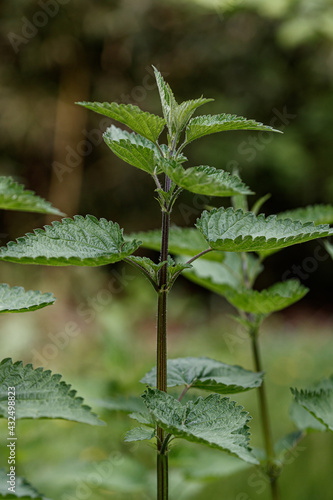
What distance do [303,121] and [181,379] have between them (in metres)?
4.74

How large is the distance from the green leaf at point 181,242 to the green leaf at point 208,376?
18 centimetres

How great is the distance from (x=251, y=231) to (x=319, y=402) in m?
0.28

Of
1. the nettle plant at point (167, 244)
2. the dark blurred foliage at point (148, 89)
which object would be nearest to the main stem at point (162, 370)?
the nettle plant at point (167, 244)

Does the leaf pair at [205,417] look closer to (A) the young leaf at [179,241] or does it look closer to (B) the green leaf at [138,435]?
(B) the green leaf at [138,435]

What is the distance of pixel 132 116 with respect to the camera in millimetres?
551

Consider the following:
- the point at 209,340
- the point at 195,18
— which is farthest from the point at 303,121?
the point at 209,340

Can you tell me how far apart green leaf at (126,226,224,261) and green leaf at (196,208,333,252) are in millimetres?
189

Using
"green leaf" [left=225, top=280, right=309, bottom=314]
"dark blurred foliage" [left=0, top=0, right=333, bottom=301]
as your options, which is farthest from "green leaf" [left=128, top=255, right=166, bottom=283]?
"dark blurred foliage" [left=0, top=0, right=333, bottom=301]

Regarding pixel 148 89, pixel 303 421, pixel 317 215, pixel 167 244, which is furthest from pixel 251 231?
pixel 148 89

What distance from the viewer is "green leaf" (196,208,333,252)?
53 centimetres

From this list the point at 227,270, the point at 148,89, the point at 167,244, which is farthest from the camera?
the point at 148,89

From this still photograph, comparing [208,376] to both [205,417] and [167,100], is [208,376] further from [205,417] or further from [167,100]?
[167,100]

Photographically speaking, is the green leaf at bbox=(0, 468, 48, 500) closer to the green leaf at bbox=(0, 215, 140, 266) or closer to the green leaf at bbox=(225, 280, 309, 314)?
the green leaf at bbox=(0, 215, 140, 266)

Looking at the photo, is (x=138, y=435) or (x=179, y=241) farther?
(x=179, y=241)
